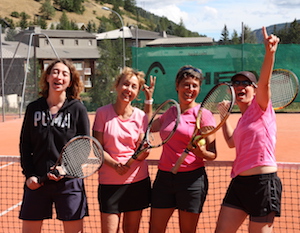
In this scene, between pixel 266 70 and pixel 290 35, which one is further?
pixel 290 35

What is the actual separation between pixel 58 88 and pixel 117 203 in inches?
36.2

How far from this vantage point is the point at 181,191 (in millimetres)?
3043

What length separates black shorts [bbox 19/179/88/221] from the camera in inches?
114

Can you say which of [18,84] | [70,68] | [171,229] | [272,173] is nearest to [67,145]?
[70,68]

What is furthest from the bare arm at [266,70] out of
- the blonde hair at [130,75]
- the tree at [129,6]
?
the tree at [129,6]

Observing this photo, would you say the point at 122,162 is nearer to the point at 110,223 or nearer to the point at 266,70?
the point at 110,223

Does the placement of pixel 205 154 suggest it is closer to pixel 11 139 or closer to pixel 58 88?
pixel 58 88

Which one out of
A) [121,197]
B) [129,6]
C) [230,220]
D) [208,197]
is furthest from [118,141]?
[129,6]

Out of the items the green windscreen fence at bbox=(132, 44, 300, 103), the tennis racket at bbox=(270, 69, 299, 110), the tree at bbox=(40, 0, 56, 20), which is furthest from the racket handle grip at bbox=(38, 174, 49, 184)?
the tree at bbox=(40, 0, 56, 20)

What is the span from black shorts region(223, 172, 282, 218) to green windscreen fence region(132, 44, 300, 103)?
1209 cm

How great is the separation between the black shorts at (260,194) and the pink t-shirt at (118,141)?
76 centimetres

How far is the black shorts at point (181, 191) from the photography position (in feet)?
9.93

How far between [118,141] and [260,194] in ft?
3.42

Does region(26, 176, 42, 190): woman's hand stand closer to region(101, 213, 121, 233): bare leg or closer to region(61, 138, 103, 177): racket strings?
region(61, 138, 103, 177): racket strings
